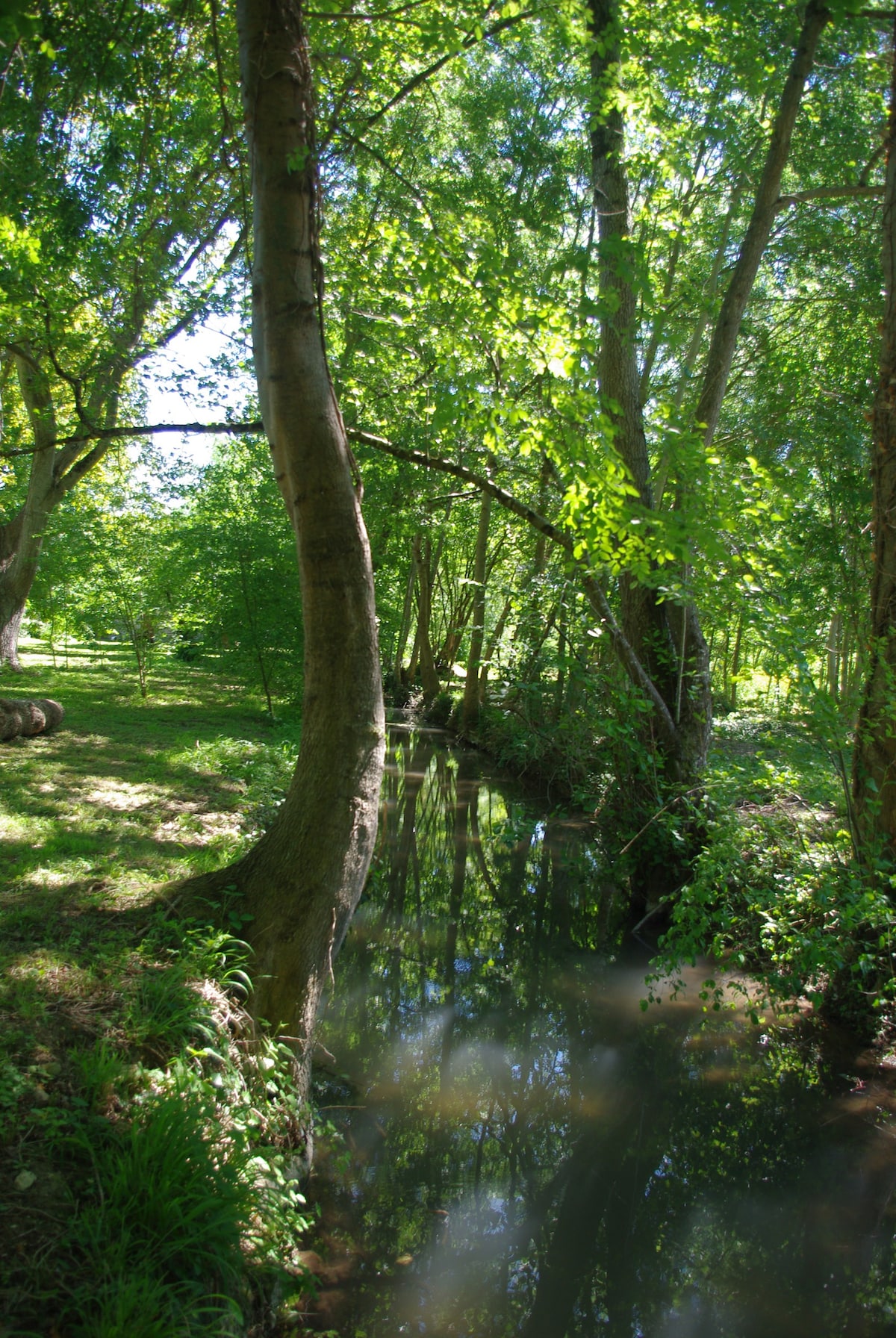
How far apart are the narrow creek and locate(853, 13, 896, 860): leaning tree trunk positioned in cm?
173

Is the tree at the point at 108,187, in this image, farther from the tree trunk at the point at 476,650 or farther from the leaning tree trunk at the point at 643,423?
the tree trunk at the point at 476,650

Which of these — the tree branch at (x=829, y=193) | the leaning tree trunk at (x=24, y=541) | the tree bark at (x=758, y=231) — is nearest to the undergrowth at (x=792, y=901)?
the tree bark at (x=758, y=231)

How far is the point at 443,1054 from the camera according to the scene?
5305 millimetres

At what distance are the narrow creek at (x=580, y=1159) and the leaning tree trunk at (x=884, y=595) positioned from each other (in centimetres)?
173

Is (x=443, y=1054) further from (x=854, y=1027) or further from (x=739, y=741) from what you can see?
(x=739, y=741)

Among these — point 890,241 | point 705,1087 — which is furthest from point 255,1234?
point 890,241

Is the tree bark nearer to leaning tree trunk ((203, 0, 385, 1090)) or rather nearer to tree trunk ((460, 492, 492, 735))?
leaning tree trunk ((203, 0, 385, 1090))

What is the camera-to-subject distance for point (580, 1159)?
4391 millimetres

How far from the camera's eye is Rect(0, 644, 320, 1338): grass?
229cm

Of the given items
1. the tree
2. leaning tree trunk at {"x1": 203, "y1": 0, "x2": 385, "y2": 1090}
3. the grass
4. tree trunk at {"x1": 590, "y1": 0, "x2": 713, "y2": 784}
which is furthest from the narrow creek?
the tree

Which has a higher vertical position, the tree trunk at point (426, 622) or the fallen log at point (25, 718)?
the tree trunk at point (426, 622)

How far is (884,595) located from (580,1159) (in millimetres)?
4090

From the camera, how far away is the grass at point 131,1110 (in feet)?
7.50

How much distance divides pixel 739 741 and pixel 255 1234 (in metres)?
13.1
